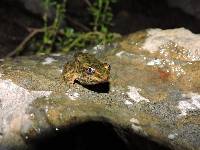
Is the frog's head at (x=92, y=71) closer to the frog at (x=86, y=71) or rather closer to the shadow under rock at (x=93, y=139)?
the frog at (x=86, y=71)

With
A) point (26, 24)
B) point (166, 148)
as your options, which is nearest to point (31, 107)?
point (166, 148)

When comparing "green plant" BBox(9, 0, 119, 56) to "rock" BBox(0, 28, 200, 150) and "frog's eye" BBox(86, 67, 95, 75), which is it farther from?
"frog's eye" BBox(86, 67, 95, 75)

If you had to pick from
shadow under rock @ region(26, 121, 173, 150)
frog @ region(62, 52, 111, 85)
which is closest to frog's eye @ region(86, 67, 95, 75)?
frog @ region(62, 52, 111, 85)

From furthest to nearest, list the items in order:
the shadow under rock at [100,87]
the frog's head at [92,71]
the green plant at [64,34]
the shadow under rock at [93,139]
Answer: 1. the green plant at [64,34]
2. the shadow under rock at [100,87]
3. the frog's head at [92,71]
4. the shadow under rock at [93,139]

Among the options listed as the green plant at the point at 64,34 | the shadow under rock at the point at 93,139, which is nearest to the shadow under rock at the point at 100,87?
the shadow under rock at the point at 93,139

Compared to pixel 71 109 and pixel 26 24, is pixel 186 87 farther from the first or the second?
pixel 26 24

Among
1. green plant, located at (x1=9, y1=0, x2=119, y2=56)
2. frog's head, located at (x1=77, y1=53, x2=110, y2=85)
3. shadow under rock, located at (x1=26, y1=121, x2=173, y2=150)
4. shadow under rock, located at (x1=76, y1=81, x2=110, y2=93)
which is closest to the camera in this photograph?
shadow under rock, located at (x1=26, y1=121, x2=173, y2=150)

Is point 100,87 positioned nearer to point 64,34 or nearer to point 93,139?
point 93,139
